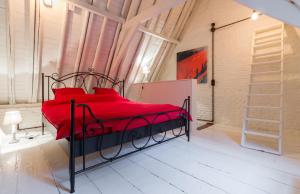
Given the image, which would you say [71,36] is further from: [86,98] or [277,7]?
[277,7]

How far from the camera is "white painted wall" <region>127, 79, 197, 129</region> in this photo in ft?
10.4

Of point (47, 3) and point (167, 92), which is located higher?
point (47, 3)

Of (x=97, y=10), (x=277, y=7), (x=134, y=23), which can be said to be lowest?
(x=277, y=7)

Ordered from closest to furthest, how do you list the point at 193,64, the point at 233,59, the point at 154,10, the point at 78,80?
the point at 154,10
the point at 233,59
the point at 78,80
the point at 193,64

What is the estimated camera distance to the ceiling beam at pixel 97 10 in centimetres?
269

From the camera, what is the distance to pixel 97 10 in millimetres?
2932

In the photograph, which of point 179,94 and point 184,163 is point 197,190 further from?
point 179,94

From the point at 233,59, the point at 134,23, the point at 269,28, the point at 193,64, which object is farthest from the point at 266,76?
the point at 134,23

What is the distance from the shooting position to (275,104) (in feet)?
9.81

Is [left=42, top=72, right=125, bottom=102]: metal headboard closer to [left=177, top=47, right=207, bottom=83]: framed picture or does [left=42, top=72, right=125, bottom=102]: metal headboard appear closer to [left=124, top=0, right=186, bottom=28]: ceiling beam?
[left=124, top=0, right=186, bottom=28]: ceiling beam

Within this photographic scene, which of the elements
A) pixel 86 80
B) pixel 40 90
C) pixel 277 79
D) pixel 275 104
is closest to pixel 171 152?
pixel 275 104

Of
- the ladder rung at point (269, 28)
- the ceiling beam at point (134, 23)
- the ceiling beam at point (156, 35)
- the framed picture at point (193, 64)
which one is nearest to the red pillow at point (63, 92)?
the ceiling beam at point (134, 23)

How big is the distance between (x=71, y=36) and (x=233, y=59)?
132 inches

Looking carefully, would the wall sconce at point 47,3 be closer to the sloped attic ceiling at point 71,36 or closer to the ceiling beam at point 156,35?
the sloped attic ceiling at point 71,36
